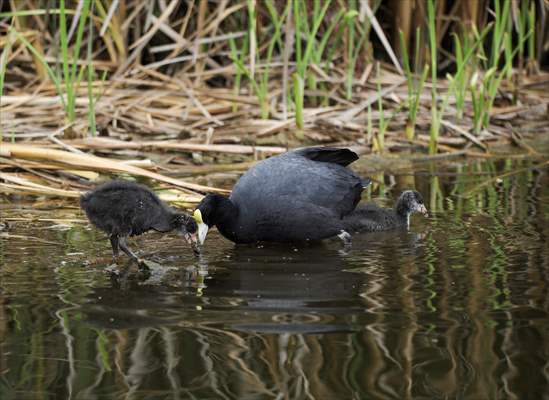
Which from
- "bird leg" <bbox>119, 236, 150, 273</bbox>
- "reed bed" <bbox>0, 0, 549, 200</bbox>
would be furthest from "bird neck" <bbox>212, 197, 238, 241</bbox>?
"reed bed" <bbox>0, 0, 549, 200</bbox>

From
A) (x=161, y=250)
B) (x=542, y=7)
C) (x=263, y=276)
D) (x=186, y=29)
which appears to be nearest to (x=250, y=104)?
(x=186, y=29)

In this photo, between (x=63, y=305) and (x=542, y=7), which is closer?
(x=63, y=305)

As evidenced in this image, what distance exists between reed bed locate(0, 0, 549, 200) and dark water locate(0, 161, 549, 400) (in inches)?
74.0

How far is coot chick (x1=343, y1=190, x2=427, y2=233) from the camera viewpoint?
588 centimetres

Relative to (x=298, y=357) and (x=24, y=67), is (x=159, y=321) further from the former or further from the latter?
(x=24, y=67)

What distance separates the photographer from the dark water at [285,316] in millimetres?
2984

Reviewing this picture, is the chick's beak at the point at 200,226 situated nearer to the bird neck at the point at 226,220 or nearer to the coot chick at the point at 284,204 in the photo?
the coot chick at the point at 284,204

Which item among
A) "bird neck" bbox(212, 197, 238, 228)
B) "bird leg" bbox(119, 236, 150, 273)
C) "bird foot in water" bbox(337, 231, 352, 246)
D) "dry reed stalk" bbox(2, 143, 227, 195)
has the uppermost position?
"dry reed stalk" bbox(2, 143, 227, 195)

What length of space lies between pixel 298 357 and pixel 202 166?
13.8 feet

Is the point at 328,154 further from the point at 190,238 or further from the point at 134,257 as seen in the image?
the point at 134,257

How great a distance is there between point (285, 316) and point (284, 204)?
1759 millimetres

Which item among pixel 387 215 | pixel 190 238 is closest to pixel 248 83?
pixel 387 215

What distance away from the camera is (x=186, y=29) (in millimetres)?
9828

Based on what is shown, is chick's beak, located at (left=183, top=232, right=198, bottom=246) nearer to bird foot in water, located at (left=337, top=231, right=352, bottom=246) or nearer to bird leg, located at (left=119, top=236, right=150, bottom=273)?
bird leg, located at (left=119, top=236, right=150, bottom=273)
